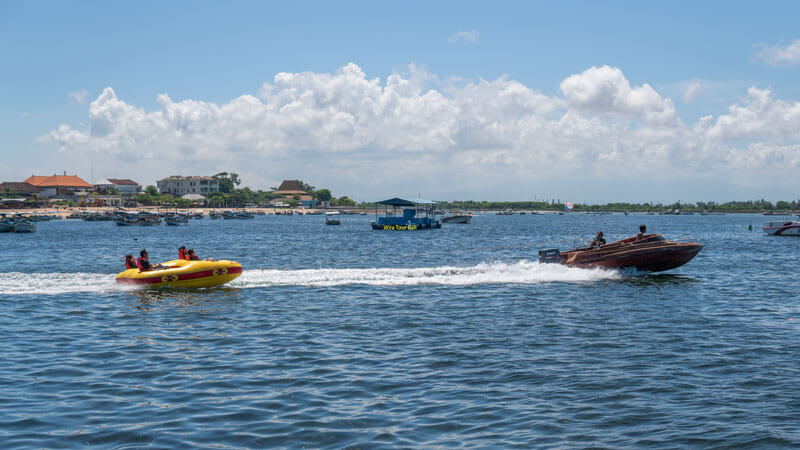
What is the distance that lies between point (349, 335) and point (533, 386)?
6697 millimetres

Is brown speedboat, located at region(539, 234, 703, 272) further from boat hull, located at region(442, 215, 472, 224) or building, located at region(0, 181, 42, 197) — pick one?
building, located at region(0, 181, 42, 197)

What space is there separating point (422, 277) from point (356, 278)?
11.0ft

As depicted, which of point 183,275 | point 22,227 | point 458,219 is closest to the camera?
point 183,275

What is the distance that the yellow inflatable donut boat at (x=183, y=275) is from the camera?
26.8m

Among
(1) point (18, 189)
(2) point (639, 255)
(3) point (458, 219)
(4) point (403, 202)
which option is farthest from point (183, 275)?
(1) point (18, 189)

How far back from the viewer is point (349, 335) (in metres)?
18.1

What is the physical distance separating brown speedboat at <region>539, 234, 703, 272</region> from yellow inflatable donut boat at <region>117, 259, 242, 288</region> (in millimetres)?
17255

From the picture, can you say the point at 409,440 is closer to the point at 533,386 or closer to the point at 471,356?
the point at 533,386

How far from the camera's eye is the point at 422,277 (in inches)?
1257

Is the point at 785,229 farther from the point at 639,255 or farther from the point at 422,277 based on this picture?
the point at 422,277

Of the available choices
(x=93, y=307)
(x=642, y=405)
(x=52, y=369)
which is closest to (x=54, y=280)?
(x=93, y=307)

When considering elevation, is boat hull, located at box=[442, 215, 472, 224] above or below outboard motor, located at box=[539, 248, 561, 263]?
above

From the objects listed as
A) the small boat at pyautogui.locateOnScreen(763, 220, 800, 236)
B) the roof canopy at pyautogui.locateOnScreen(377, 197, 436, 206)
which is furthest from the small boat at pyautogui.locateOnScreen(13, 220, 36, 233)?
the small boat at pyautogui.locateOnScreen(763, 220, 800, 236)

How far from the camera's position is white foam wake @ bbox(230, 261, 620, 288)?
30.1m
